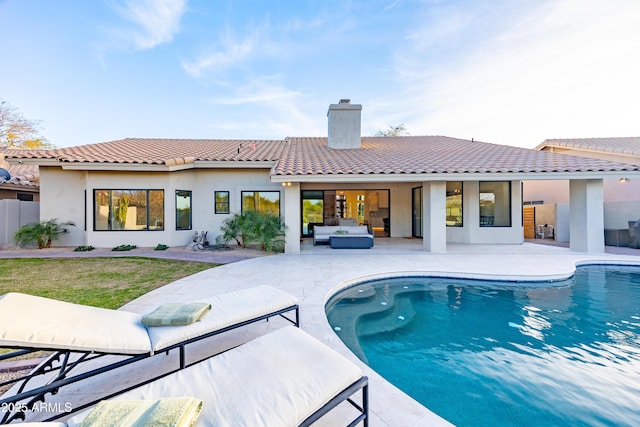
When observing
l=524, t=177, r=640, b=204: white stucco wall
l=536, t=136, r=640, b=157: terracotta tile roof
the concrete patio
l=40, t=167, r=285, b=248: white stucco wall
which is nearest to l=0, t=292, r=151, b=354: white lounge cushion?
the concrete patio

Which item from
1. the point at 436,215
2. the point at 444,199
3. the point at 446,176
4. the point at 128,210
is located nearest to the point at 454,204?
the point at 444,199

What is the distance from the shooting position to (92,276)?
22.2 feet

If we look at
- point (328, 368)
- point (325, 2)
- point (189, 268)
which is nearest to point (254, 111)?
point (325, 2)

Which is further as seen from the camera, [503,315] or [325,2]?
[325,2]

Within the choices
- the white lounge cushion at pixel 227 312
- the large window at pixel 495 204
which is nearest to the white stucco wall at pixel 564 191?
the large window at pixel 495 204

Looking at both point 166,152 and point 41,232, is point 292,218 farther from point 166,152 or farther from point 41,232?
point 41,232

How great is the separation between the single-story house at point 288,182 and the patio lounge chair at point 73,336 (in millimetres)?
7072

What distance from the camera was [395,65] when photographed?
1408 centimetres

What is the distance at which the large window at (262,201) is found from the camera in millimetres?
12594

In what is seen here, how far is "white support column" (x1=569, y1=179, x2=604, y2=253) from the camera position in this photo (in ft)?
32.0

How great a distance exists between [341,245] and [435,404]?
27.7 feet

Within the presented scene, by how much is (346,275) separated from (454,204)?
29.5ft

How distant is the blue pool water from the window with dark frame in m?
8.25

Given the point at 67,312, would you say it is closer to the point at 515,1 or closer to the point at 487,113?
the point at 515,1
